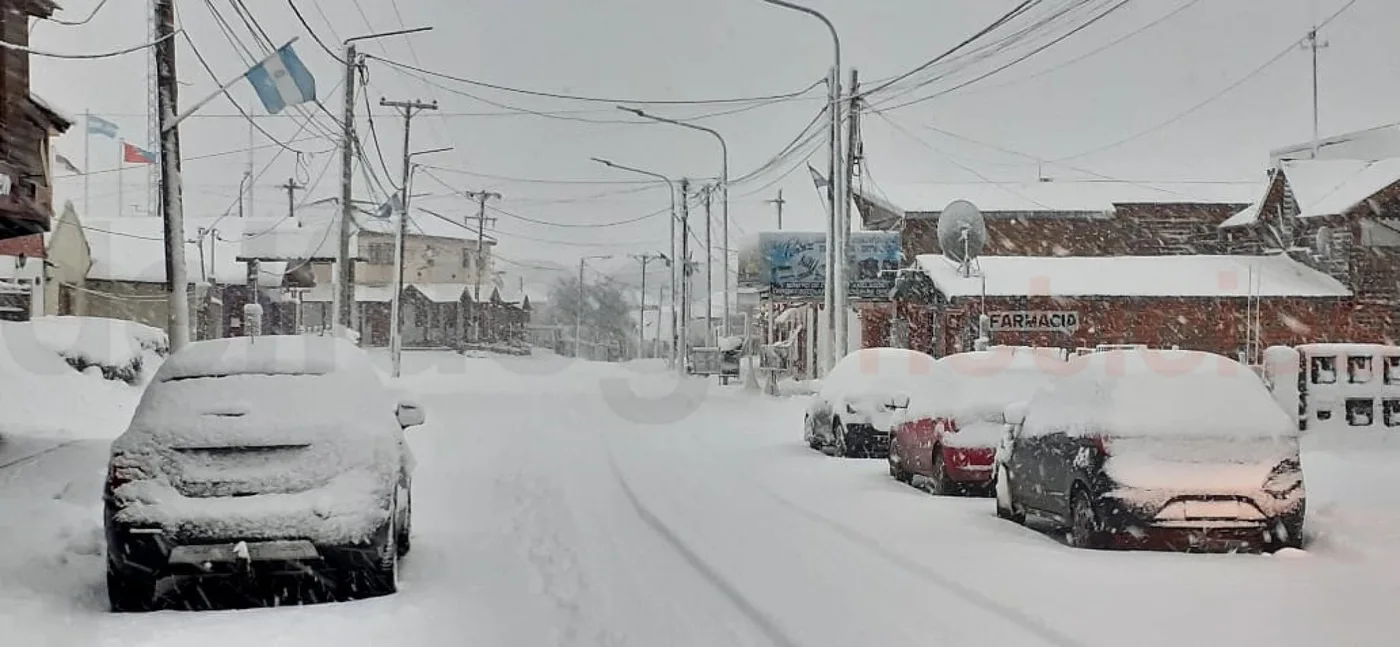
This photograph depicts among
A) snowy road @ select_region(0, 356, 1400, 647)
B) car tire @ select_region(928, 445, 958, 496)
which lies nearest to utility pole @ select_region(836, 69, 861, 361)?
snowy road @ select_region(0, 356, 1400, 647)

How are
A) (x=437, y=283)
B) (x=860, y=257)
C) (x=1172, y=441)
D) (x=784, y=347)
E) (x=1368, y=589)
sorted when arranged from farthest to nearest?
1. (x=437, y=283)
2. (x=784, y=347)
3. (x=860, y=257)
4. (x=1172, y=441)
5. (x=1368, y=589)

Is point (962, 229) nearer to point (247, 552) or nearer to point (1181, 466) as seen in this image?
point (1181, 466)

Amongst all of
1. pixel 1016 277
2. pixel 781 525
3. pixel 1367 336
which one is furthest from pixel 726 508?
pixel 1367 336

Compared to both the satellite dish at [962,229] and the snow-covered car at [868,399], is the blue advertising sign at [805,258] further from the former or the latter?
the snow-covered car at [868,399]

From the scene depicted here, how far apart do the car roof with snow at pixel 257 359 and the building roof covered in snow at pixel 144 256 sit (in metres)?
51.3

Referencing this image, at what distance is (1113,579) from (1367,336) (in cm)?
3862

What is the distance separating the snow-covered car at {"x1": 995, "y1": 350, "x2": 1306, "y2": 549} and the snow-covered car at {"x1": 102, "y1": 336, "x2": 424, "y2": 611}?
5357 mm

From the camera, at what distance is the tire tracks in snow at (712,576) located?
7790mm

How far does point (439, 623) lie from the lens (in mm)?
8227

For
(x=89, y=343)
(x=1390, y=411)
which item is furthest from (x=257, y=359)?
(x=89, y=343)

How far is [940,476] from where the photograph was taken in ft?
51.4

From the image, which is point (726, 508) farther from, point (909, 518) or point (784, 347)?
point (784, 347)

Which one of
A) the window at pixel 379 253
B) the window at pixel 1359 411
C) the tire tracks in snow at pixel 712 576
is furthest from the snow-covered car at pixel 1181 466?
the window at pixel 379 253

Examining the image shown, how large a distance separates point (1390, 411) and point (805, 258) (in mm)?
29892
